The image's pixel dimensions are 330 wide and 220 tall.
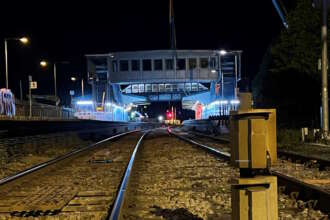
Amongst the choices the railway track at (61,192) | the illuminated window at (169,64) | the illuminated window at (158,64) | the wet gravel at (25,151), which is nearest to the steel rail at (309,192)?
the railway track at (61,192)

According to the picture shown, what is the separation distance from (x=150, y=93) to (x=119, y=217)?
301 feet

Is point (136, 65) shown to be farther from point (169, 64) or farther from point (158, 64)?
point (169, 64)

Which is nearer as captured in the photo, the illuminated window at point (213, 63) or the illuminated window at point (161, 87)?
the illuminated window at point (213, 63)

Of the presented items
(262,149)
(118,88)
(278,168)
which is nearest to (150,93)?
(118,88)

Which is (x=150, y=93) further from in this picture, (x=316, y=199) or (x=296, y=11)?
(x=316, y=199)

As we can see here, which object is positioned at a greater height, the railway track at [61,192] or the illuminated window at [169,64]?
the illuminated window at [169,64]

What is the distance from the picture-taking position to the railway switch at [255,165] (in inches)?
146

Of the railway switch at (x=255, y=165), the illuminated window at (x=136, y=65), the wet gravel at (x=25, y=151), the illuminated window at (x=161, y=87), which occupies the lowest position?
the wet gravel at (x=25, y=151)

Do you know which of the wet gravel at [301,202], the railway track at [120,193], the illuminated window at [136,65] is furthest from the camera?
the illuminated window at [136,65]

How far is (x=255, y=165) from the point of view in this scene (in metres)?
3.75

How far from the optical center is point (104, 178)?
10.8m

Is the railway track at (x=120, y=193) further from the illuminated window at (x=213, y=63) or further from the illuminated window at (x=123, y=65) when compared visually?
the illuminated window at (x=213, y=63)

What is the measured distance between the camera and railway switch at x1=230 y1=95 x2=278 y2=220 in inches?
146

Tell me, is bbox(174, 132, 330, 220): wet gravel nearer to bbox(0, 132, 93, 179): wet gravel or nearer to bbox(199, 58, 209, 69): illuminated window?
bbox(0, 132, 93, 179): wet gravel
